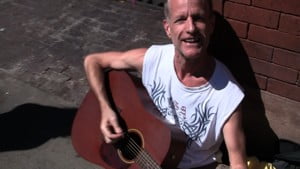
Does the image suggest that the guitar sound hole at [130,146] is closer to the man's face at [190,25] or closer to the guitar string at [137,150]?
the guitar string at [137,150]

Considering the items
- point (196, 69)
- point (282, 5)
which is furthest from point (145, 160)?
point (282, 5)

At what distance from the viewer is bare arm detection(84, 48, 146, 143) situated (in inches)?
102

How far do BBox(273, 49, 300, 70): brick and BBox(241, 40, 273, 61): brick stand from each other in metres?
0.03

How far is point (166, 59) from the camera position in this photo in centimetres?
251

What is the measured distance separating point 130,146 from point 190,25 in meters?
0.75

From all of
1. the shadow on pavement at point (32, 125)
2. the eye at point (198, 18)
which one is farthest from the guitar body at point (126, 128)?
the shadow on pavement at point (32, 125)

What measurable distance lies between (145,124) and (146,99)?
0.14m

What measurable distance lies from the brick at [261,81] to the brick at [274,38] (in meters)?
0.23

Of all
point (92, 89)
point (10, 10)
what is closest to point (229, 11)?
point (92, 89)

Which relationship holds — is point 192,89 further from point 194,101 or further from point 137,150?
point 137,150

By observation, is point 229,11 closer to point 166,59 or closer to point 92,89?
point 166,59

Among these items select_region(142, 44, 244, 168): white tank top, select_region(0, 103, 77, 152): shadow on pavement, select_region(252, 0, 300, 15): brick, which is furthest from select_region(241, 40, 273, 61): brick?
select_region(0, 103, 77, 152): shadow on pavement

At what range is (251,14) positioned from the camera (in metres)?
2.64

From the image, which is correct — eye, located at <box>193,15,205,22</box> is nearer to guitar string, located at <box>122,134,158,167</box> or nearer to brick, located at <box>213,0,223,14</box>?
brick, located at <box>213,0,223,14</box>
